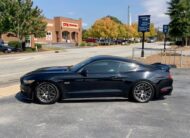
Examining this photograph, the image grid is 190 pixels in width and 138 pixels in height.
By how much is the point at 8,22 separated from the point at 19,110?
103ft

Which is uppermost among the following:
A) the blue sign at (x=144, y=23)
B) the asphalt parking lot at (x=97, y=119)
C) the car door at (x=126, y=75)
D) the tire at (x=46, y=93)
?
the blue sign at (x=144, y=23)

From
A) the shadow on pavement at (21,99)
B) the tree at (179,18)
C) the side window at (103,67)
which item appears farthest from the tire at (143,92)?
the tree at (179,18)

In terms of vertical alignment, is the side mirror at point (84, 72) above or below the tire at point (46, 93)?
above

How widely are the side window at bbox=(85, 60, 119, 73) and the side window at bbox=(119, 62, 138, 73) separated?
0.11 m

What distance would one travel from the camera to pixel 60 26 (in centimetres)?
7588

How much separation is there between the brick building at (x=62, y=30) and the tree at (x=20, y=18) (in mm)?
31755

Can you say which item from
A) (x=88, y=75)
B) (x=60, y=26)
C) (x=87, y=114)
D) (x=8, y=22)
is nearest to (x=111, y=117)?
(x=87, y=114)

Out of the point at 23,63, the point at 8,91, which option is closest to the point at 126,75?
the point at 8,91

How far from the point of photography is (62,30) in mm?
77188

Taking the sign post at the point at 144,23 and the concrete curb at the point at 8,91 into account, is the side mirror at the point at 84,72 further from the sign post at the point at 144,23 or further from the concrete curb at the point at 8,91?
the sign post at the point at 144,23

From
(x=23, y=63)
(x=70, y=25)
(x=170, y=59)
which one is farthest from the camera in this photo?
(x=70, y=25)

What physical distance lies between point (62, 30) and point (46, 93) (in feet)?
230

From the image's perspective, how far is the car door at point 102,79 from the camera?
8375mm

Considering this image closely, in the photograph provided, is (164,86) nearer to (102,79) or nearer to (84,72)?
(102,79)
